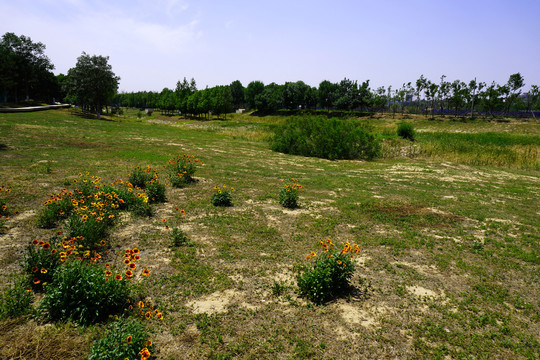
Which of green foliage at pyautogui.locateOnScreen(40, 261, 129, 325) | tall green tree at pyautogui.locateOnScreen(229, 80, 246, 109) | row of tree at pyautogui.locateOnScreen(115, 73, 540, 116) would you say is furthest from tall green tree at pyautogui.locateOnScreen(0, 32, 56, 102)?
tall green tree at pyautogui.locateOnScreen(229, 80, 246, 109)

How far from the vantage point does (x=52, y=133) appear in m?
23.6

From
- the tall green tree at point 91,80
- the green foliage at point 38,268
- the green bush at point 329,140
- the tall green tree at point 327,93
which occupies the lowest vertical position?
the green foliage at point 38,268

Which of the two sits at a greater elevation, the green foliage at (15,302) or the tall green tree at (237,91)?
the tall green tree at (237,91)

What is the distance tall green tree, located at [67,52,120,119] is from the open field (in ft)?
133

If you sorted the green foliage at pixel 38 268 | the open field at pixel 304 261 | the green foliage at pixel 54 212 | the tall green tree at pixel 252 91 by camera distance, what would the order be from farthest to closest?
the tall green tree at pixel 252 91 → the green foliage at pixel 54 212 → the green foliage at pixel 38 268 → the open field at pixel 304 261

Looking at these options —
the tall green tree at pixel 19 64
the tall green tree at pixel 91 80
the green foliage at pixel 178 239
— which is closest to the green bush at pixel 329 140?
the green foliage at pixel 178 239

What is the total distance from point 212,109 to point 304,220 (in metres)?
73.7

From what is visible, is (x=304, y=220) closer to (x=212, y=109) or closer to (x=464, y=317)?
(x=464, y=317)

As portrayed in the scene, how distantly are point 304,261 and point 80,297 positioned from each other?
431 cm

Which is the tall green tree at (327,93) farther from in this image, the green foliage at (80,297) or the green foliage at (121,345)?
the green foliage at (121,345)

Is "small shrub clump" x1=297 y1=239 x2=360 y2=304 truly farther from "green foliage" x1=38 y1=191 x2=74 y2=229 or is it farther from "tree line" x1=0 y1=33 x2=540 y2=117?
"tree line" x1=0 y1=33 x2=540 y2=117

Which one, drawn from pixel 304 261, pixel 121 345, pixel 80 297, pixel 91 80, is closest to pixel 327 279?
pixel 304 261

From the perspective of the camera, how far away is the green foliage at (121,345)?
3.45 meters

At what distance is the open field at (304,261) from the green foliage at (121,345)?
504 mm
